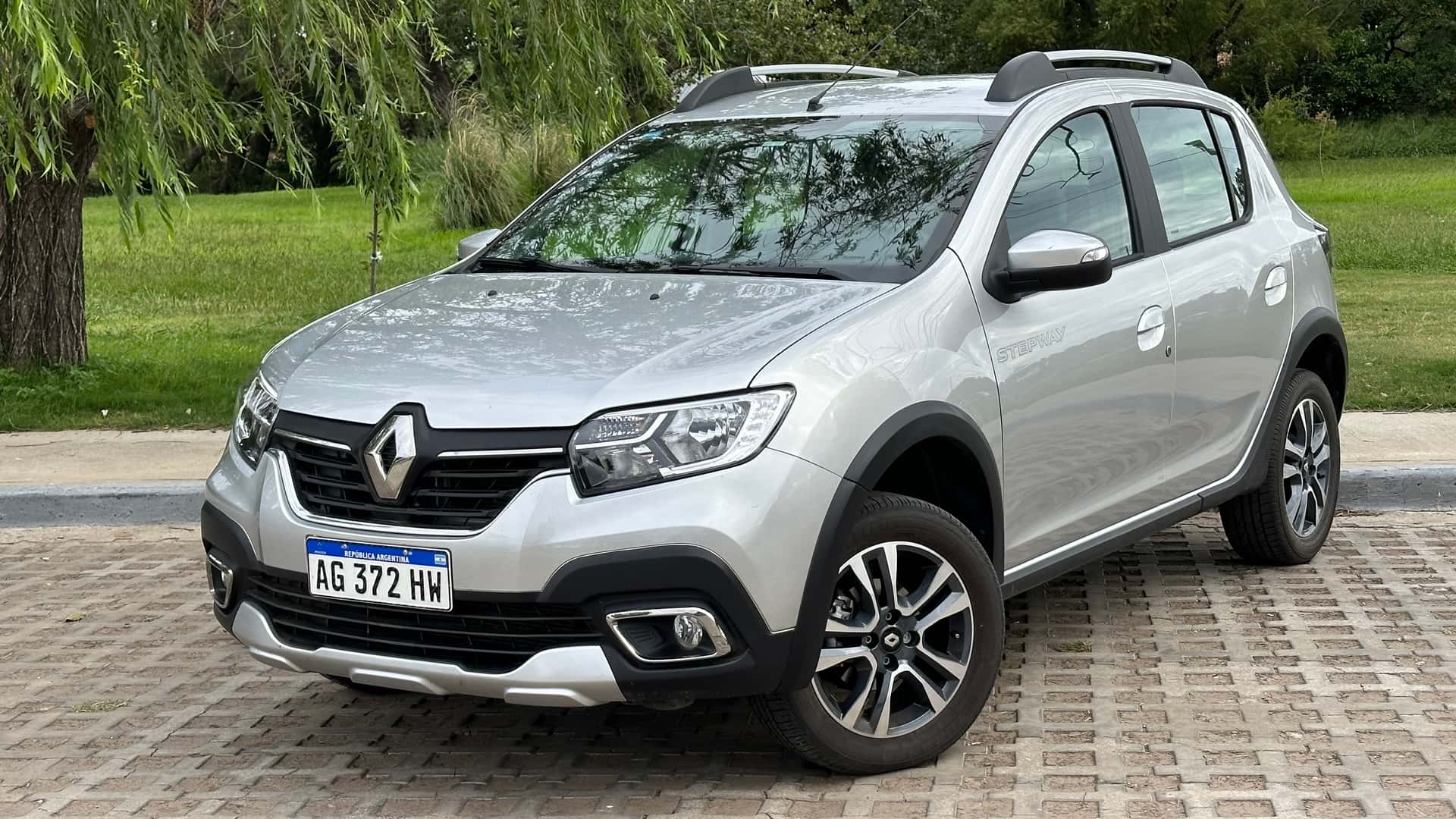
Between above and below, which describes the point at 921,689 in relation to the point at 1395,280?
above

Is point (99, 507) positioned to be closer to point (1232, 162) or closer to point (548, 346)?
point (548, 346)

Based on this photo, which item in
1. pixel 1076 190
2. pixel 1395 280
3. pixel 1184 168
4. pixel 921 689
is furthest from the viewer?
pixel 1395 280

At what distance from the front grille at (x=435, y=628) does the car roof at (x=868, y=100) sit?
216 centimetres

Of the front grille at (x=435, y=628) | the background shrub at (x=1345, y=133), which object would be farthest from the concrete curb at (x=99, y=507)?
the background shrub at (x=1345, y=133)

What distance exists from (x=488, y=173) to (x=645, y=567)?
20.3 metres

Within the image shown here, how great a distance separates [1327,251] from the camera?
6.70 metres

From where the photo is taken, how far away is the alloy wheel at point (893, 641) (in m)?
4.30

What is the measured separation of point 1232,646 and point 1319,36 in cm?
4030

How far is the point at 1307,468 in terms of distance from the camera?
6.60 m

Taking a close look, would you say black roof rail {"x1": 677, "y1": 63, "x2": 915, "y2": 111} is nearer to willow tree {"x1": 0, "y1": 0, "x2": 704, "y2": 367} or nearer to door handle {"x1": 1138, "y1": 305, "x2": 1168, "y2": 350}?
door handle {"x1": 1138, "y1": 305, "x2": 1168, "y2": 350}

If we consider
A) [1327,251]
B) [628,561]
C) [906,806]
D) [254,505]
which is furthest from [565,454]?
[1327,251]

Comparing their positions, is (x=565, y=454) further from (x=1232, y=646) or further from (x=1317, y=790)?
(x=1232, y=646)

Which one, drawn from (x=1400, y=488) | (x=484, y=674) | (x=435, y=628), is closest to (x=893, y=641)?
(x=484, y=674)

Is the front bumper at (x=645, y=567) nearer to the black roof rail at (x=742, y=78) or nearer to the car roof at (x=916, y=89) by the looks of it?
the car roof at (x=916, y=89)
